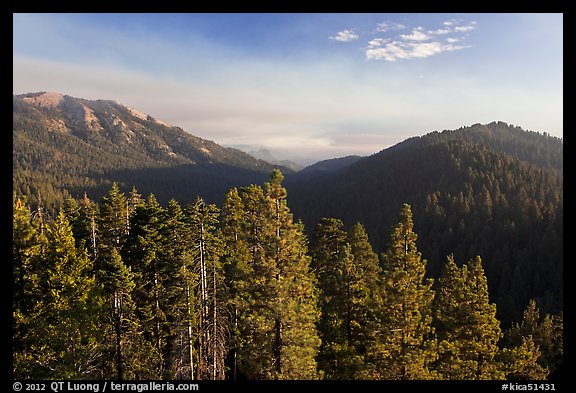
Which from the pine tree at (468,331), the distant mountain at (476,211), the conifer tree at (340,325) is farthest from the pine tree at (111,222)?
the distant mountain at (476,211)

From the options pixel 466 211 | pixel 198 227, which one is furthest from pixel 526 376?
pixel 466 211

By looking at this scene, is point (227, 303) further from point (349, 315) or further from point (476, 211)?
point (476, 211)

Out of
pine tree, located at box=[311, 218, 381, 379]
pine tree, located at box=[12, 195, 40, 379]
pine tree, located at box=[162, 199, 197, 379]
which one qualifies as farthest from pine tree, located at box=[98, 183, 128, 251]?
pine tree, located at box=[311, 218, 381, 379]

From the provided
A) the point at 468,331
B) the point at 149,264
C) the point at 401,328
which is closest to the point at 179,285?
the point at 149,264

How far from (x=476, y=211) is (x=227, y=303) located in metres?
123

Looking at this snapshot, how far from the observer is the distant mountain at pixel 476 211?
84438 mm

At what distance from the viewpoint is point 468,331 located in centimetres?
1895

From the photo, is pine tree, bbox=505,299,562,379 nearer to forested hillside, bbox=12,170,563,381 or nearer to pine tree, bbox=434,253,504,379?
forested hillside, bbox=12,170,563,381

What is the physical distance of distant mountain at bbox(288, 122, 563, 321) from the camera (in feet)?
277

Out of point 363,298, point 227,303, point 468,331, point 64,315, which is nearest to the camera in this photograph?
point 64,315

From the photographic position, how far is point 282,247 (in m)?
15.0

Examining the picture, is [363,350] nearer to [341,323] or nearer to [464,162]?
[341,323]

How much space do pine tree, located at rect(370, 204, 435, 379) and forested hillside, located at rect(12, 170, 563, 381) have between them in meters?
0.06

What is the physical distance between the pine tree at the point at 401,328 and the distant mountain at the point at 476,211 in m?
63.9
